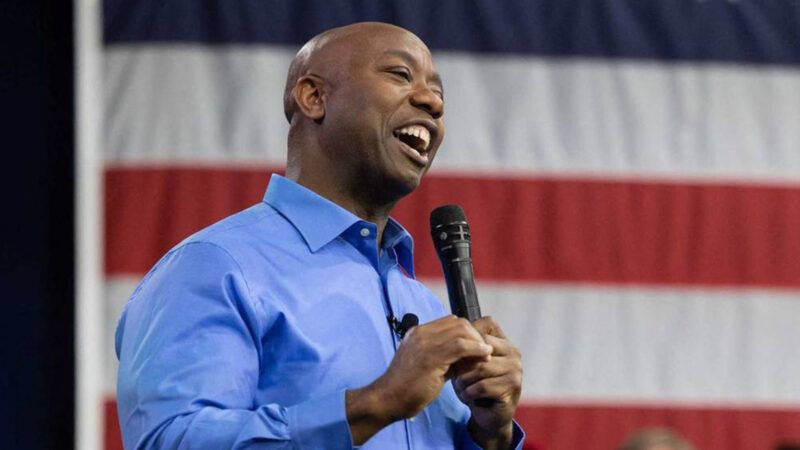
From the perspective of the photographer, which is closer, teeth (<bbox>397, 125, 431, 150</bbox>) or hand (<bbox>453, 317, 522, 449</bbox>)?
hand (<bbox>453, 317, 522, 449</bbox>)

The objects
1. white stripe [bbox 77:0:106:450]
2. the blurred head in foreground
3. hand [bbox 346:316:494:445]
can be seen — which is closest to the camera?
hand [bbox 346:316:494:445]

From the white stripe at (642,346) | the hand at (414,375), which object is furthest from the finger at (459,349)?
the white stripe at (642,346)

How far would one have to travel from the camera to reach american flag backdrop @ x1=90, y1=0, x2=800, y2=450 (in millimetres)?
2840

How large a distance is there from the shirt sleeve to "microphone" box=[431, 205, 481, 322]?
198 mm

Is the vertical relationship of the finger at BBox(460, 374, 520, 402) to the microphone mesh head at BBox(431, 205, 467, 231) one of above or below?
below

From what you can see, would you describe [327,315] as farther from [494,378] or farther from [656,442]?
[656,442]

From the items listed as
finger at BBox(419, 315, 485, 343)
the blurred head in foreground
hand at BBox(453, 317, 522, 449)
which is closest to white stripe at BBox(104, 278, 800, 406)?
the blurred head in foreground

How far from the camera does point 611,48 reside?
301cm

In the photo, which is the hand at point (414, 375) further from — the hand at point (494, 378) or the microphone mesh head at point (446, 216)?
the microphone mesh head at point (446, 216)

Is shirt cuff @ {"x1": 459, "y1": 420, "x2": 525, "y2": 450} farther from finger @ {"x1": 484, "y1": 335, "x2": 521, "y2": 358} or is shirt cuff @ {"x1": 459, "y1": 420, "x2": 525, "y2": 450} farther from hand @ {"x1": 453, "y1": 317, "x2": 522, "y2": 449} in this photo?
finger @ {"x1": 484, "y1": 335, "x2": 521, "y2": 358}

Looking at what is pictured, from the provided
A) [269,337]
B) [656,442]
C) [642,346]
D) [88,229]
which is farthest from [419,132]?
[642,346]

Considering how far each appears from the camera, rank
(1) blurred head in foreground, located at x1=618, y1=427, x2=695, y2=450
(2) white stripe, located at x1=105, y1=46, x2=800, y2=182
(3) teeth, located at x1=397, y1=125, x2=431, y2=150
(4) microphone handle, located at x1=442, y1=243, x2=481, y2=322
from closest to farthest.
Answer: (4) microphone handle, located at x1=442, y1=243, x2=481, y2=322 → (3) teeth, located at x1=397, y1=125, x2=431, y2=150 → (1) blurred head in foreground, located at x1=618, y1=427, x2=695, y2=450 → (2) white stripe, located at x1=105, y1=46, x2=800, y2=182

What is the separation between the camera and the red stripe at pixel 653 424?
2867 mm
